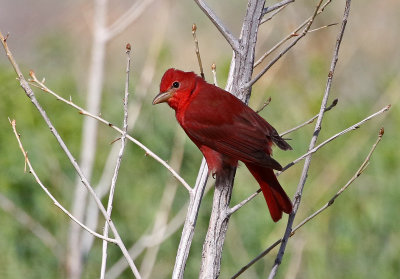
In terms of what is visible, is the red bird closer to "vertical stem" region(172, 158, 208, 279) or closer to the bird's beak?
the bird's beak

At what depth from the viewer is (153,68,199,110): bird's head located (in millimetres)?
3473

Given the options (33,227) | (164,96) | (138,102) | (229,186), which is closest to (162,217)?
(138,102)

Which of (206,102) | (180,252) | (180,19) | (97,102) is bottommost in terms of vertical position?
(180,252)

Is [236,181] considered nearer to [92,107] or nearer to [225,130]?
[92,107]

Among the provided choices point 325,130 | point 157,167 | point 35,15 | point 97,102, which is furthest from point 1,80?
point 35,15

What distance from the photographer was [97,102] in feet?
14.4

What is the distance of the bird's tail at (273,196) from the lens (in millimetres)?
3000

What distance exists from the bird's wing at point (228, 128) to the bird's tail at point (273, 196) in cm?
8

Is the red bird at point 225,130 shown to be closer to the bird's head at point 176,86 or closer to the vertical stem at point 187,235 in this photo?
the bird's head at point 176,86

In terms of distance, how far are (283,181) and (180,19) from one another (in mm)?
5167

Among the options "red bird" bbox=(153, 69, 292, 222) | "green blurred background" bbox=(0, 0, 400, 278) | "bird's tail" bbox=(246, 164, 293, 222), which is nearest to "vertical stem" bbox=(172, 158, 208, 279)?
"red bird" bbox=(153, 69, 292, 222)

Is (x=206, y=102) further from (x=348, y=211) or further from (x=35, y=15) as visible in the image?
(x=35, y=15)

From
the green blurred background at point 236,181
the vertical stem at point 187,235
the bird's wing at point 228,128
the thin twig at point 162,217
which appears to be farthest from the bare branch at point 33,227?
the vertical stem at point 187,235

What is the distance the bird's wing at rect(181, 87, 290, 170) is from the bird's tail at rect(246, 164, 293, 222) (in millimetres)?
83
